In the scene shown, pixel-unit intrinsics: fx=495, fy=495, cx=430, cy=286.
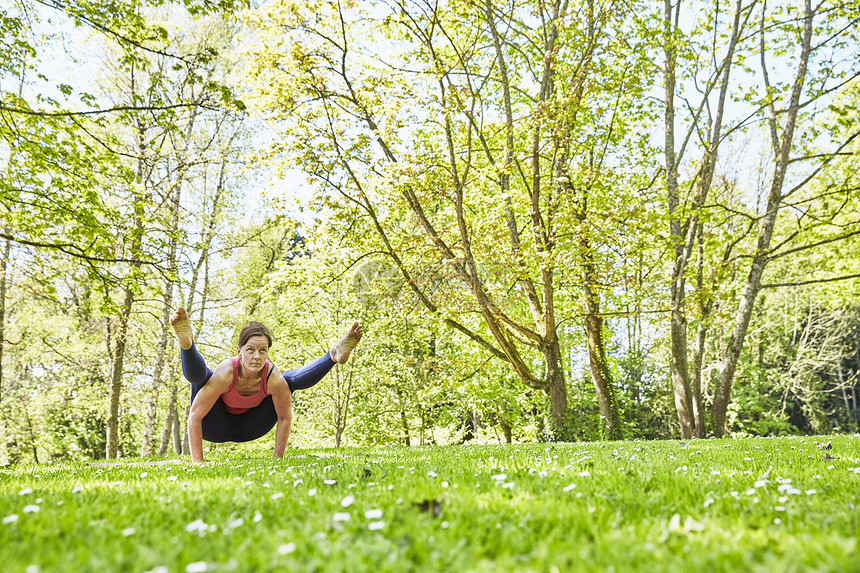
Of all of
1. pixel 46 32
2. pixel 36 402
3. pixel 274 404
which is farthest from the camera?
pixel 36 402

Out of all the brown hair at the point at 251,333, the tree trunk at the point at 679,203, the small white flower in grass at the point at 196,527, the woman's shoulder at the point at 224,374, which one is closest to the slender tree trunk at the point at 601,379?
the tree trunk at the point at 679,203

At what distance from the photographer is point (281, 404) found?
7691 mm

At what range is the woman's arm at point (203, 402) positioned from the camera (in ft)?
23.1

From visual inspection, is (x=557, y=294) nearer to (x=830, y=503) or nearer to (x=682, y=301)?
(x=682, y=301)

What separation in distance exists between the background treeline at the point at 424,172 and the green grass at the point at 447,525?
6399mm

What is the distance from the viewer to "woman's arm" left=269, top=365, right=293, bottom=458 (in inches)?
298

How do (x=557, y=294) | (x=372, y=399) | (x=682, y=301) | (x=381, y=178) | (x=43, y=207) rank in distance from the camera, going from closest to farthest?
1. (x=43, y=207)
2. (x=381, y=178)
3. (x=682, y=301)
4. (x=557, y=294)
5. (x=372, y=399)

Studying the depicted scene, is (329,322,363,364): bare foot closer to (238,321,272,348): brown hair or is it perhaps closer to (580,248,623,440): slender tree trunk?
(238,321,272,348): brown hair

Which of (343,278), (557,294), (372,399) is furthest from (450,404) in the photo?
(343,278)

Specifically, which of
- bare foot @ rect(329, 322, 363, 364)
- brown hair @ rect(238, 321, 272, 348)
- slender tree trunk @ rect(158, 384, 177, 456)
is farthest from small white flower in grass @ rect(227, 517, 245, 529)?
slender tree trunk @ rect(158, 384, 177, 456)

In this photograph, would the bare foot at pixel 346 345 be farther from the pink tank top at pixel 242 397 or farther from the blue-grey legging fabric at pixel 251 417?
the pink tank top at pixel 242 397

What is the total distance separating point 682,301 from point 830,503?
1277cm

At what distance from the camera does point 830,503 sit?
9.76 feet

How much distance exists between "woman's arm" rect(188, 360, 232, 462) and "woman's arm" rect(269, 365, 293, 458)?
26.0 inches
